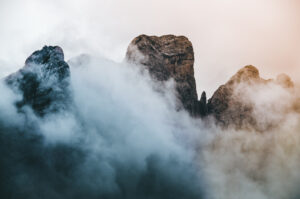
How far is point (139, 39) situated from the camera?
5364 inches

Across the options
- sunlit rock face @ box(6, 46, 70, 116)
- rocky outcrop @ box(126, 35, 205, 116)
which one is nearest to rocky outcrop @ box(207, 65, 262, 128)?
rocky outcrop @ box(126, 35, 205, 116)

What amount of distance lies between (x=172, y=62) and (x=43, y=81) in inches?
2018

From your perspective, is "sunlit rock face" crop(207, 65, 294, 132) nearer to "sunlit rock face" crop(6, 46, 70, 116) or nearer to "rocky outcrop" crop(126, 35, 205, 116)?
"rocky outcrop" crop(126, 35, 205, 116)

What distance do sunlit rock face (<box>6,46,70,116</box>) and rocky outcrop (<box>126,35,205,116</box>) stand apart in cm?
3199

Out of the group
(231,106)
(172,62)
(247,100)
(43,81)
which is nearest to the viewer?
(43,81)

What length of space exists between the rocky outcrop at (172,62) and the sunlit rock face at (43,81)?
105 feet

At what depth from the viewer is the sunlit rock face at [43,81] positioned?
11562 cm

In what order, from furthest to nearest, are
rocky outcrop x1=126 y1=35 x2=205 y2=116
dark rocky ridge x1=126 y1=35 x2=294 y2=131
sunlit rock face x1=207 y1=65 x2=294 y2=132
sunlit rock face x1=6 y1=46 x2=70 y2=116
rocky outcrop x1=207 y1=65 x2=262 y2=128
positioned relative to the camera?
sunlit rock face x1=207 y1=65 x2=294 y2=132
rocky outcrop x1=207 y1=65 x2=262 y2=128
dark rocky ridge x1=126 y1=35 x2=294 y2=131
rocky outcrop x1=126 y1=35 x2=205 y2=116
sunlit rock face x1=6 y1=46 x2=70 y2=116

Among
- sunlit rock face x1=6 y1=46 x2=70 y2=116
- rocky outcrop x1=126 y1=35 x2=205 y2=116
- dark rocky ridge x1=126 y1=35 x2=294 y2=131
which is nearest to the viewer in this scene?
sunlit rock face x1=6 y1=46 x2=70 y2=116

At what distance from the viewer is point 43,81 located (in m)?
117

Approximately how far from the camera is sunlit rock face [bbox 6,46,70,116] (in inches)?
4552

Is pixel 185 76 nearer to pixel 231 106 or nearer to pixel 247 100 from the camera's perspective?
pixel 231 106

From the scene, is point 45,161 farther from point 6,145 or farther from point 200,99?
point 200,99

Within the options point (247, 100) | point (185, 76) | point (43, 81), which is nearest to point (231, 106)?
point (247, 100)
